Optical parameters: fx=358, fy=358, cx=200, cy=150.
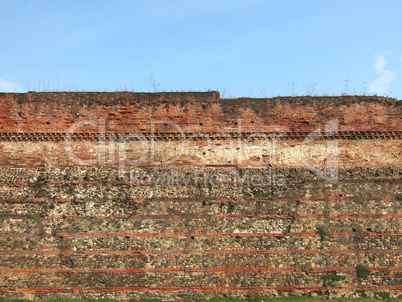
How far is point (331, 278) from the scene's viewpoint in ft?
29.5

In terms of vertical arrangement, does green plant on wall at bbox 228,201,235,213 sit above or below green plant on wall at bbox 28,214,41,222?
above

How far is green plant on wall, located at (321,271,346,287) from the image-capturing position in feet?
29.3

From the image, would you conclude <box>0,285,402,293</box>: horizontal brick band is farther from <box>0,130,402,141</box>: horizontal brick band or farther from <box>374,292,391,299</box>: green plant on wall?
<box>0,130,402,141</box>: horizontal brick band

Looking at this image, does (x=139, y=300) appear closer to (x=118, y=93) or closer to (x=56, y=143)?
(x=56, y=143)

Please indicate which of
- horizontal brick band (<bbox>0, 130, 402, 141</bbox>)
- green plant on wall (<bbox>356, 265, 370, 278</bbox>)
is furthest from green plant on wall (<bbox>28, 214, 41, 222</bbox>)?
green plant on wall (<bbox>356, 265, 370, 278</bbox>)

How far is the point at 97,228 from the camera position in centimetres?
934

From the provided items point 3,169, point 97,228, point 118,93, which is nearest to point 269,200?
point 97,228

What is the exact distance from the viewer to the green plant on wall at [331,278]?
8.95m

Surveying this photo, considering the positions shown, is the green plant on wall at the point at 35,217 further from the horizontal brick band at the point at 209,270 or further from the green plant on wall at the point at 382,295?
the green plant on wall at the point at 382,295

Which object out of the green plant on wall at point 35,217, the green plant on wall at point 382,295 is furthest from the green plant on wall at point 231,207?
the green plant on wall at point 35,217

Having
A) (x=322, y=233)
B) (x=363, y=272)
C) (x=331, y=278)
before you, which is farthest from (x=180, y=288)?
(x=363, y=272)

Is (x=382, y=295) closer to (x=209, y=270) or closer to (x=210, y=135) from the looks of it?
(x=209, y=270)

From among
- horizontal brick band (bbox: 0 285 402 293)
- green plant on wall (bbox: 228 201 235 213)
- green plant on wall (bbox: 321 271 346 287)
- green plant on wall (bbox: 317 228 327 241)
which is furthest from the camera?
green plant on wall (bbox: 228 201 235 213)

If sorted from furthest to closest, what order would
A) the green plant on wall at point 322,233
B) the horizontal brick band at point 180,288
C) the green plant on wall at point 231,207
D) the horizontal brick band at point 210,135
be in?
the horizontal brick band at point 210,135 < the green plant on wall at point 231,207 < the green plant on wall at point 322,233 < the horizontal brick band at point 180,288
